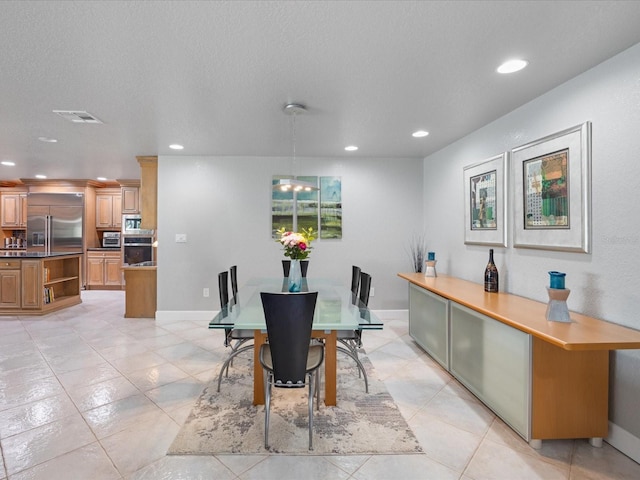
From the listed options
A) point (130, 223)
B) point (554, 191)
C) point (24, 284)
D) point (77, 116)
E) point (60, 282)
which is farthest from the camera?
point (130, 223)

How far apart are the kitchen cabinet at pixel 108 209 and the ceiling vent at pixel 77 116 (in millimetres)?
5057

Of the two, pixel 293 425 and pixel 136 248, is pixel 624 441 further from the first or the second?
pixel 136 248

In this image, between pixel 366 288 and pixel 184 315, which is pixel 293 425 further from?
pixel 184 315

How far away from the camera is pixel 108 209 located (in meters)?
7.75

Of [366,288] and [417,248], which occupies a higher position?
[417,248]

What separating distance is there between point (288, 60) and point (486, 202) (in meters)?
2.34

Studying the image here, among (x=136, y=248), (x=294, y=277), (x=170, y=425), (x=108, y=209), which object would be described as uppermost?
(x=108, y=209)

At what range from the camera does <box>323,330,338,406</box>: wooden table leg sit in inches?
99.0

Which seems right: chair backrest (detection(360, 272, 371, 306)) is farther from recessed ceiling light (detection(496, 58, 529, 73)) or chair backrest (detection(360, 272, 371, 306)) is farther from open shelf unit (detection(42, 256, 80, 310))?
open shelf unit (detection(42, 256, 80, 310))

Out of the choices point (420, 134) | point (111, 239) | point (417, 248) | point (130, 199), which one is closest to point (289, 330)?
point (420, 134)

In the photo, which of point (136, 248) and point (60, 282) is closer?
point (60, 282)

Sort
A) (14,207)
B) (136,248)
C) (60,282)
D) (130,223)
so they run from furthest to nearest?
(14,207) < (130,223) < (136,248) < (60,282)

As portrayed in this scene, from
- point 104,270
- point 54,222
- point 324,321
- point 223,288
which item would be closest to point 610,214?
point 324,321

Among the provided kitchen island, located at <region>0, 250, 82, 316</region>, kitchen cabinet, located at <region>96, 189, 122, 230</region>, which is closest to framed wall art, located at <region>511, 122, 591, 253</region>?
kitchen island, located at <region>0, 250, 82, 316</region>
